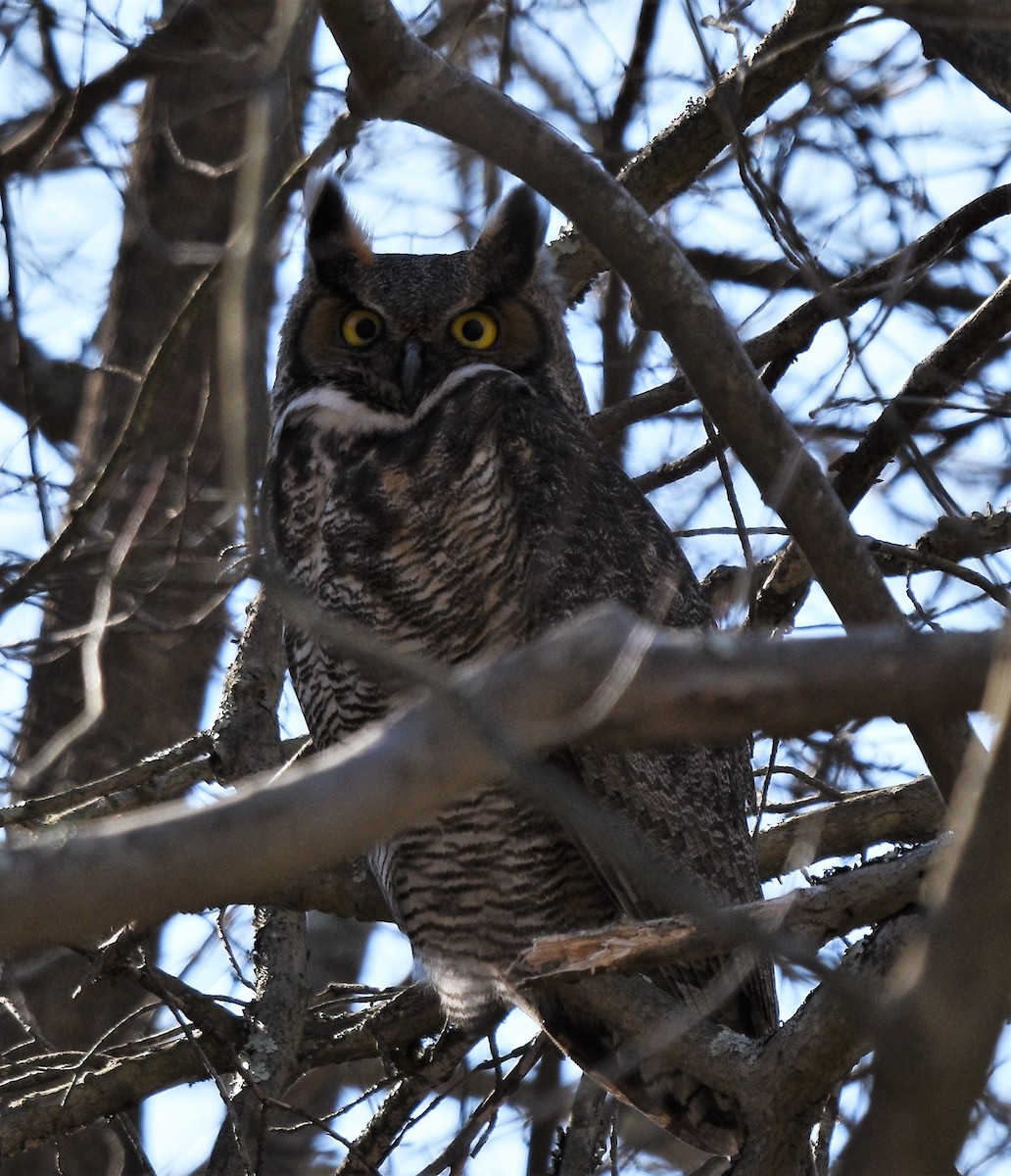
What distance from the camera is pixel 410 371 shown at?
2.94 meters

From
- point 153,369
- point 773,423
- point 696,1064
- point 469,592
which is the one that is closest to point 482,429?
point 469,592

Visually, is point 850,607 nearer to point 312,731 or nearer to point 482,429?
point 482,429

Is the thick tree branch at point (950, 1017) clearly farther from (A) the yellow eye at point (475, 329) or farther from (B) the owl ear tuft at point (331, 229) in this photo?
(B) the owl ear tuft at point (331, 229)

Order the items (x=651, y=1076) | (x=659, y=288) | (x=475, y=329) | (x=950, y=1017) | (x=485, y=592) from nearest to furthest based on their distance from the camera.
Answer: (x=950, y=1017) < (x=659, y=288) < (x=651, y=1076) < (x=485, y=592) < (x=475, y=329)

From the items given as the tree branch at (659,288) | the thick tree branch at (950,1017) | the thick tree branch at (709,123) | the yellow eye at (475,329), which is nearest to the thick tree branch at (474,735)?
the thick tree branch at (950,1017)

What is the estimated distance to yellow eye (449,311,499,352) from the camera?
3.09m

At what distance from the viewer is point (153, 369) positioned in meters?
2.89

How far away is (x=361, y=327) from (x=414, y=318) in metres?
0.15

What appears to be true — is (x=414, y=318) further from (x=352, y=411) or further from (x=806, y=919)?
(x=806, y=919)

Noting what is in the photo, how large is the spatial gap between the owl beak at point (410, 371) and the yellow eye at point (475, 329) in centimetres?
11

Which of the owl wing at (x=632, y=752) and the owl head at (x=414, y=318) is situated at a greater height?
the owl head at (x=414, y=318)

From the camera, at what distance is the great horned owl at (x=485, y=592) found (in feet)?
8.56

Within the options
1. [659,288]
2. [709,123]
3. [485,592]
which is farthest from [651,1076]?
[709,123]

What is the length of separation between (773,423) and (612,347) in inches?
91.9
